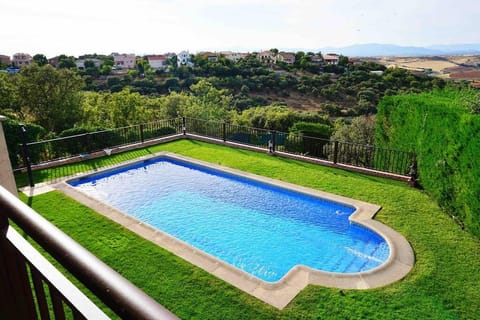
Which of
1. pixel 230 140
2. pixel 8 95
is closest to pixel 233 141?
pixel 230 140

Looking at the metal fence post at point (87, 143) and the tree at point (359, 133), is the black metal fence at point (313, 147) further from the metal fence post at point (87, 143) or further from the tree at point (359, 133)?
the metal fence post at point (87, 143)

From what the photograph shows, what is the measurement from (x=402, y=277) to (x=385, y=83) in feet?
140

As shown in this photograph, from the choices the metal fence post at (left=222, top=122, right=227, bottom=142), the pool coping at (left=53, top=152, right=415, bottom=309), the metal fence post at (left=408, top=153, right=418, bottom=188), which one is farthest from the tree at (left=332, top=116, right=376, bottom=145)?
the pool coping at (left=53, top=152, right=415, bottom=309)

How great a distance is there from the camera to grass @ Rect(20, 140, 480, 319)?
16.1 feet

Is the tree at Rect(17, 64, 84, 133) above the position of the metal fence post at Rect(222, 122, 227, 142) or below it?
above

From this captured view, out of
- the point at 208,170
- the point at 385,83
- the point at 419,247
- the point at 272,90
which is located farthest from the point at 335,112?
the point at 419,247

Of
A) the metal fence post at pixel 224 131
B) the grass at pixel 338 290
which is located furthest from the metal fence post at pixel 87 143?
the metal fence post at pixel 224 131

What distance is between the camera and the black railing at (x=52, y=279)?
0.79m

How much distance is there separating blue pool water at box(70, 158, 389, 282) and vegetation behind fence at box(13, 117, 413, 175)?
2.22 meters

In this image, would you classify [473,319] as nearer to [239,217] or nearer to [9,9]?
[239,217]

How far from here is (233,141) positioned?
14.7 m

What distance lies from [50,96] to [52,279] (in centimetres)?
2275

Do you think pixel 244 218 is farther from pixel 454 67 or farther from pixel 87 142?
pixel 454 67

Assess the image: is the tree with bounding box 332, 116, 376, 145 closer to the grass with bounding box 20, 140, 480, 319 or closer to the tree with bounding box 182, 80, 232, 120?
the grass with bounding box 20, 140, 480, 319
